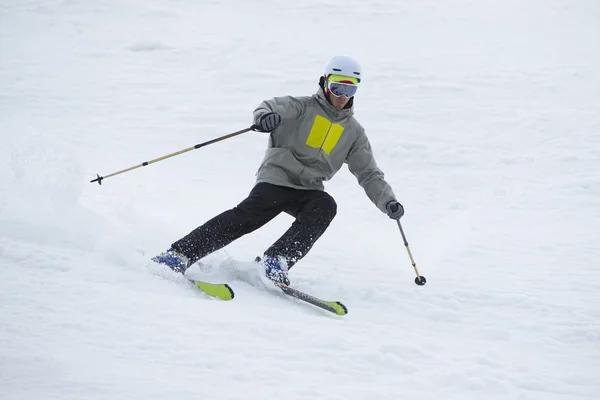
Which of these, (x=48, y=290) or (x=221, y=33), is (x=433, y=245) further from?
(x=221, y=33)

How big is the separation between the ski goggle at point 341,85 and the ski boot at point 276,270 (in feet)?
4.30

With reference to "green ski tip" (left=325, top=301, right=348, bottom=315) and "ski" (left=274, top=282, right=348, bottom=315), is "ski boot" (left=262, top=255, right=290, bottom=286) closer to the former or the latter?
"ski" (left=274, top=282, right=348, bottom=315)

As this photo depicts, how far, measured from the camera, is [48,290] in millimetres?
3682

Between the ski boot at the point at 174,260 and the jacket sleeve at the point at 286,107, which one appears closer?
the ski boot at the point at 174,260

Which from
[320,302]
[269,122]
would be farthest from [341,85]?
[320,302]

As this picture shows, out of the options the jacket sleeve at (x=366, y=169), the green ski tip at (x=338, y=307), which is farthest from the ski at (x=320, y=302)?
the jacket sleeve at (x=366, y=169)

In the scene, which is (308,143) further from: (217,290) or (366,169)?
(217,290)

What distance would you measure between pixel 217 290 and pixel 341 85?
1.77 meters

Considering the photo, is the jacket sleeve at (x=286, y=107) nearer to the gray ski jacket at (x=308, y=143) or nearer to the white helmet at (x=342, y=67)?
the gray ski jacket at (x=308, y=143)

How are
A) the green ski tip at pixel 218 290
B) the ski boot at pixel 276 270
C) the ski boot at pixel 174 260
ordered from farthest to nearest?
the ski boot at pixel 276 270 → the ski boot at pixel 174 260 → the green ski tip at pixel 218 290

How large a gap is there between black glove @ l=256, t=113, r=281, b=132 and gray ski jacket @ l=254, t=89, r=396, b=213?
0.69ft

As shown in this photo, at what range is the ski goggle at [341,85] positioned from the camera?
4.85 m

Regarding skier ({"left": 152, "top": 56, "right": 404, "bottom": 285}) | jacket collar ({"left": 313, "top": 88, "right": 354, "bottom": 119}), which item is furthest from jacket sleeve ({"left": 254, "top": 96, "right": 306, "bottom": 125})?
jacket collar ({"left": 313, "top": 88, "right": 354, "bottom": 119})

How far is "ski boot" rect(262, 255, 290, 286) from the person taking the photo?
4.52 metres
